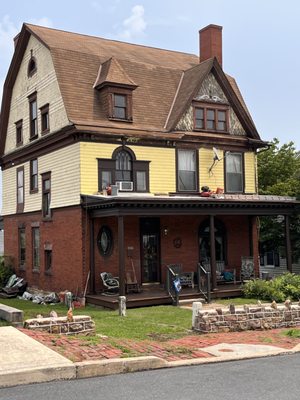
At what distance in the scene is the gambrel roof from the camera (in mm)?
22578

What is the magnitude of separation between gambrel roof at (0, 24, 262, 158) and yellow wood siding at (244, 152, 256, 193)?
0.81m

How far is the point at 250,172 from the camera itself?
25859 mm

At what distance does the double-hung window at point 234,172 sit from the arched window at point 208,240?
1758 millimetres

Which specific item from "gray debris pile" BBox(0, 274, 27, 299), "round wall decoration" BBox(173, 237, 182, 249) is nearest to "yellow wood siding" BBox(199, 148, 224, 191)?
"round wall decoration" BBox(173, 237, 182, 249)

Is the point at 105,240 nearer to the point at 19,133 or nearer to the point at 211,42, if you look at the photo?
the point at 19,133

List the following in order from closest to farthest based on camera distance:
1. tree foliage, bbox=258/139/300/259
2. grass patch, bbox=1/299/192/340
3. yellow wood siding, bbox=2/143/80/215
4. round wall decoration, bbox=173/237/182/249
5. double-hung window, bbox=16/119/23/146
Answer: grass patch, bbox=1/299/192/340, yellow wood siding, bbox=2/143/80/215, round wall decoration, bbox=173/237/182/249, double-hung window, bbox=16/119/23/146, tree foliage, bbox=258/139/300/259

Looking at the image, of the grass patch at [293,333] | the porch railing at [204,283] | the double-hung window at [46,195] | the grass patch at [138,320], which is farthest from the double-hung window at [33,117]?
the grass patch at [293,333]

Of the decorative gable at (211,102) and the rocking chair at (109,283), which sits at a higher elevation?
the decorative gable at (211,102)

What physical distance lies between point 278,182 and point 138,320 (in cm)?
1788

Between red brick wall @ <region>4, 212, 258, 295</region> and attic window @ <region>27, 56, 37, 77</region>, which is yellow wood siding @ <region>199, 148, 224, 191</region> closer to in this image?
red brick wall @ <region>4, 212, 258, 295</region>

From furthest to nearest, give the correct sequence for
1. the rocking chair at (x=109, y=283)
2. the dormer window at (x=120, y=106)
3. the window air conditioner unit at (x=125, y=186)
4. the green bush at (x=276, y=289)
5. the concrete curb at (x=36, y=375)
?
the dormer window at (x=120, y=106), the window air conditioner unit at (x=125, y=186), the rocking chair at (x=109, y=283), the green bush at (x=276, y=289), the concrete curb at (x=36, y=375)

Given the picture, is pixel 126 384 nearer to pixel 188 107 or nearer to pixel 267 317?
pixel 267 317

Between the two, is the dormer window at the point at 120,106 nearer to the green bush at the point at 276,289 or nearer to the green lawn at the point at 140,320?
the green lawn at the point at 140,320

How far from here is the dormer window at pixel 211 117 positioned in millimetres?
24656
